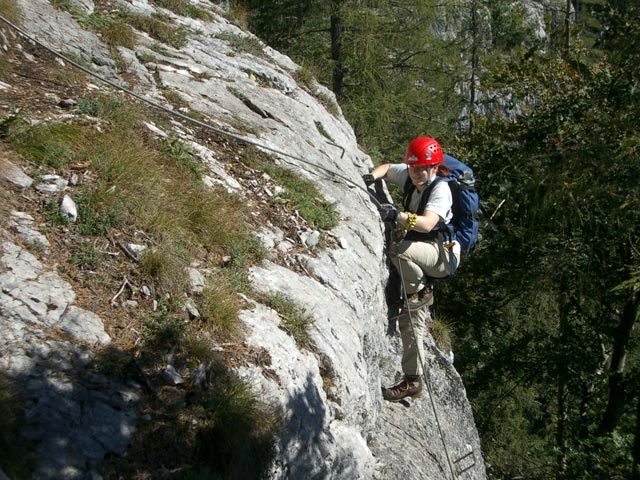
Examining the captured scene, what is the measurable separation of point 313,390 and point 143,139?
2.91 metres

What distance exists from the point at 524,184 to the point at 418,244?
10.6 feet

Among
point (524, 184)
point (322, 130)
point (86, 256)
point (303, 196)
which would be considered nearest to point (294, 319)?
point (86, 256)

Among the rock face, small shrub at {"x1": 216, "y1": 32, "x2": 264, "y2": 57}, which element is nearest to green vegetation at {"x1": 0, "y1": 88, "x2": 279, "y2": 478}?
the rock face

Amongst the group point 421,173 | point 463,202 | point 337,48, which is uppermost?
point 421,173

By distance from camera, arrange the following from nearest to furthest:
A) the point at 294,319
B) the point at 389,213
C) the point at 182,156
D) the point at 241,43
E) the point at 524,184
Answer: the point at 294,319 → the point at 182,156 → the point at 389,213 → the point at 524,184 → the point at 241,43

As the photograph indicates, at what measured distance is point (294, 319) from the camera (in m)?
4.44

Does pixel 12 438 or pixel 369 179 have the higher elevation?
pixel 369 179

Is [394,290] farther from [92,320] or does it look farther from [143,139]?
[92,320]

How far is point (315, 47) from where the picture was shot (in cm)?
1483

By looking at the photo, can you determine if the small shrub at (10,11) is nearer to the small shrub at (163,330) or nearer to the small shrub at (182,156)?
the small shrub at (182,156)

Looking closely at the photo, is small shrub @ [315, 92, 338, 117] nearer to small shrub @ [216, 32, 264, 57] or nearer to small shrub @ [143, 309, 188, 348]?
small shrub @ [216, 32, 264, 57]

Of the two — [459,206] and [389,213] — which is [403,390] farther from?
[459,206]

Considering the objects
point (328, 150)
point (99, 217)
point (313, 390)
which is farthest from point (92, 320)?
Answer: point (328, 150)

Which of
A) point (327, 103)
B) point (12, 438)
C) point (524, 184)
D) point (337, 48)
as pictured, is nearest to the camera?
point (12, 438)
